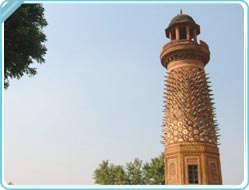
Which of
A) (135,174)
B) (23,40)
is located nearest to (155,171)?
(135,174)

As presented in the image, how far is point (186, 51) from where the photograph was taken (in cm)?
2122

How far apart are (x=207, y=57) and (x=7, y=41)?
14573mm

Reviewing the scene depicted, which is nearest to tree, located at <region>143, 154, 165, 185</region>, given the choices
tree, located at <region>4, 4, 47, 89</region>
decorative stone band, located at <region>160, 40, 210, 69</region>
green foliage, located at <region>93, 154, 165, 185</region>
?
green foliage, located at <region>93, 154, 165, 185</region>

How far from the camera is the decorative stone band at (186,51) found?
2120 centimetres

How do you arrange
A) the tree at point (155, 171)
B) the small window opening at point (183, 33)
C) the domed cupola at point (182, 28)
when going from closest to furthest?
the domed cupola at point (182, 28) → the small window opening at point (183, 33) → the tree at point (155, 171)

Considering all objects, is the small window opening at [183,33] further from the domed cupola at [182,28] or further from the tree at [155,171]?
the tree at [155,171]

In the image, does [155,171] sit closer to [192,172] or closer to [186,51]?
[192,172]

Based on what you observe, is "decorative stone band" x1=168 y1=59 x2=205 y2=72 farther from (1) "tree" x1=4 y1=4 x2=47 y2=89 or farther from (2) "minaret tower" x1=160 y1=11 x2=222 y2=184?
(1) "tree" x1=4 y1=4 x2=47 y2=89

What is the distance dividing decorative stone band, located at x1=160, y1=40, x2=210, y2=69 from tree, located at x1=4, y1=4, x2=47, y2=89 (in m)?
11.2

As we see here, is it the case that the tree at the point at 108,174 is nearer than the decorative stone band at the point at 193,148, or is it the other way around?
the decorative stone band at the point at 193,148

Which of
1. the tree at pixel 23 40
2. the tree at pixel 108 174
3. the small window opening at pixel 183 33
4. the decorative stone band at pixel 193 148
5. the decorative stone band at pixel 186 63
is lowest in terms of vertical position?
the tree at pixel 108 174

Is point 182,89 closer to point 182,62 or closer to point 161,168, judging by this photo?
point 182,62

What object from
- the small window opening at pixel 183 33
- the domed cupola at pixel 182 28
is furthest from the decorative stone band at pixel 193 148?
the small window opening at pixel 183 33

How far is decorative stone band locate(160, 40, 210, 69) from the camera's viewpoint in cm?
2120
